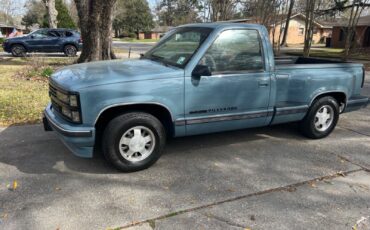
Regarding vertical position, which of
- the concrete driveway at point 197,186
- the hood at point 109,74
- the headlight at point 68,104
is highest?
the hood at point 109,74

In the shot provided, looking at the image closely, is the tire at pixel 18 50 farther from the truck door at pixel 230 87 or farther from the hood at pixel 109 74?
the truck door at pixel 230 87

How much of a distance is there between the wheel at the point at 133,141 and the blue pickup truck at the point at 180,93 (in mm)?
12

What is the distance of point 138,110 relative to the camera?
13.6 ft

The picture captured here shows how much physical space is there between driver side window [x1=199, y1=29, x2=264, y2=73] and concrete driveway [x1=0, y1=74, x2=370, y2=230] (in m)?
1.27

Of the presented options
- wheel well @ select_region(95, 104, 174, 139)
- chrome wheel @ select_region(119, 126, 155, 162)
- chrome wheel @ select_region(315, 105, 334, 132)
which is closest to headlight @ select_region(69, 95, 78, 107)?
wheel well @ select_region(95, 104, 174, 139)

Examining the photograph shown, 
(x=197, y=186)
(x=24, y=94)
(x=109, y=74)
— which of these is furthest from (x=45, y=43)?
(x=197, y=186)

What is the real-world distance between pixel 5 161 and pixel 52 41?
1608cm

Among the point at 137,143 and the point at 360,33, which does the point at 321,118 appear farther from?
the point at 360,33

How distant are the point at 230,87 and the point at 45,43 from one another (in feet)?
56.0

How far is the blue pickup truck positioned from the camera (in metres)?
3.87

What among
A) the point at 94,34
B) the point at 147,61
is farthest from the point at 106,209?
the point at 94,34

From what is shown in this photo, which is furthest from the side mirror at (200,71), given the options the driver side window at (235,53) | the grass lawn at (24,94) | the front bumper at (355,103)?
the grass lawn at (24,94)

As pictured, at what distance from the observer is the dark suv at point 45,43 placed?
18250mm

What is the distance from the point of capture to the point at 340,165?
4.64 meters
